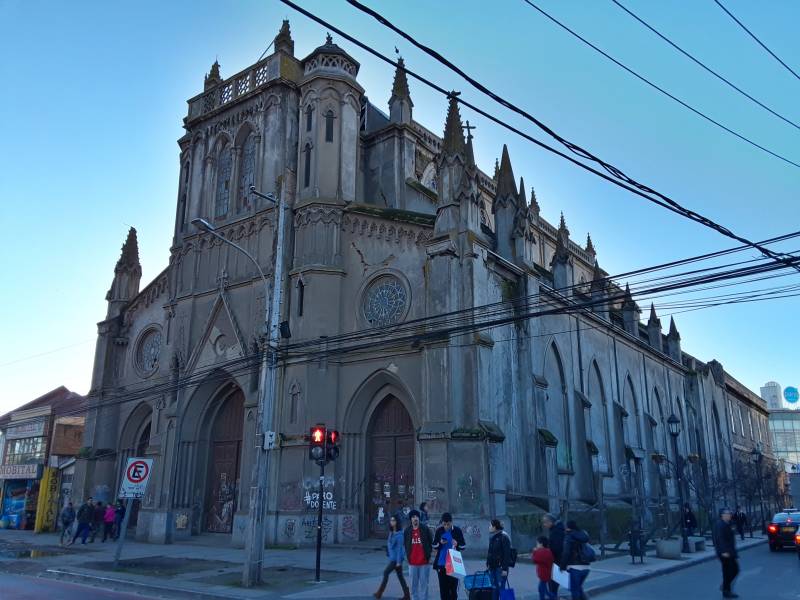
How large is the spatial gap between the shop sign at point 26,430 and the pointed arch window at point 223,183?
18.1m

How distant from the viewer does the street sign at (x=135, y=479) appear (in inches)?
719

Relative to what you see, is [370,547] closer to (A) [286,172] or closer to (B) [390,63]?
(A) [286,172]

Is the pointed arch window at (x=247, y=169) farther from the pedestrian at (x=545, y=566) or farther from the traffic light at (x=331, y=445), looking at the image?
the pedestrian at (x=545, y=566)

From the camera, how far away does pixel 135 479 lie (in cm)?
1850

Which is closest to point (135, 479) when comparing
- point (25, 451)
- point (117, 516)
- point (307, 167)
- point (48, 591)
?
point (48, 591)

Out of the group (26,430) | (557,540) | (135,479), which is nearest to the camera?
(557,540)

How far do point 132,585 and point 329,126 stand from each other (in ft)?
60.8

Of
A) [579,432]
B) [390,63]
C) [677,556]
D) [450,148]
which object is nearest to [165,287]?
[450,148]

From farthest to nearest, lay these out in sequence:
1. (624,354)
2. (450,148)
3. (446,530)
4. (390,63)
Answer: (624,354)
(450,148)
(446,530)
(390,63)

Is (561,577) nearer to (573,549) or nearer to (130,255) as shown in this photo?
(573,549)

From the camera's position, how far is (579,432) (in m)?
31.0

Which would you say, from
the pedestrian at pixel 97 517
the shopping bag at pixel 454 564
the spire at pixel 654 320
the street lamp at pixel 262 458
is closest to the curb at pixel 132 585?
the street lamp at pixel 262 458

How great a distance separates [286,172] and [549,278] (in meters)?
14.2

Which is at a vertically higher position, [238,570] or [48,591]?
[238,570]
